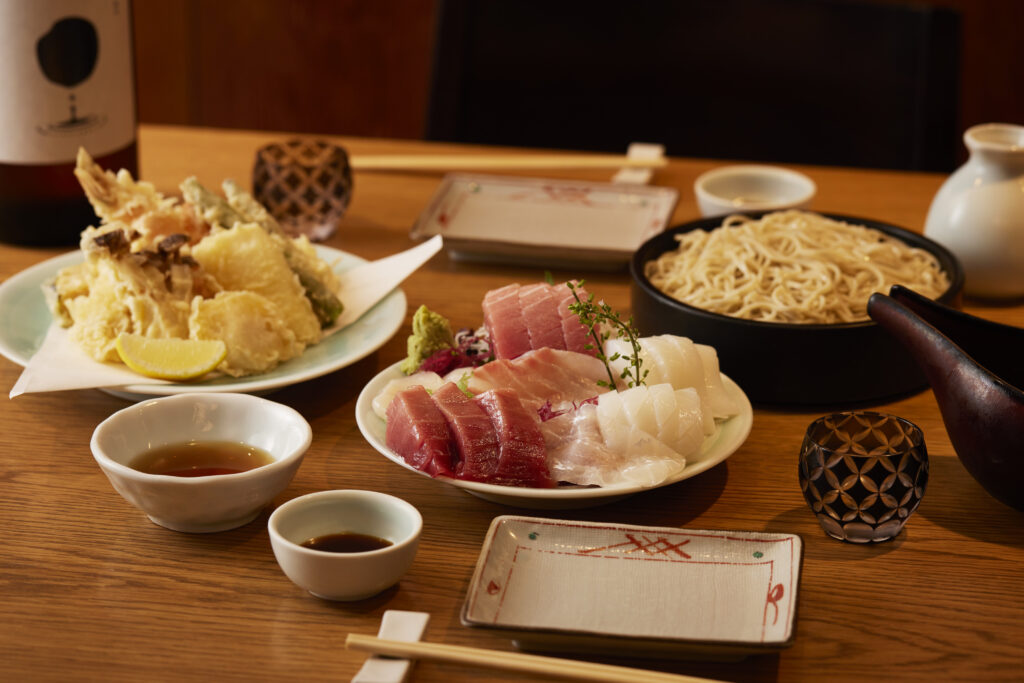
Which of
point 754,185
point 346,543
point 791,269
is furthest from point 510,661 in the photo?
point 754,185

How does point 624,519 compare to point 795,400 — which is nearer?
point 624,519

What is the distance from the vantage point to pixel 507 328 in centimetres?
142

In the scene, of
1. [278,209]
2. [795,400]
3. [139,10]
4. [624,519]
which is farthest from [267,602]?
[139,10]

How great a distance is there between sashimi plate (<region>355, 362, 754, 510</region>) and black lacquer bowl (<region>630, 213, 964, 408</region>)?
0.31ft

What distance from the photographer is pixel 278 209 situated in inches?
82.1

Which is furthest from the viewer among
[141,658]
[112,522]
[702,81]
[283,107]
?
[283,107]

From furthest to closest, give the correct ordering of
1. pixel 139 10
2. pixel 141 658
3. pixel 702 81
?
pixel 139 10, pixel 702 81, pixel 141 658

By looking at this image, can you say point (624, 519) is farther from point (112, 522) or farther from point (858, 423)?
point (112, 522)

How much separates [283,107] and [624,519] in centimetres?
381

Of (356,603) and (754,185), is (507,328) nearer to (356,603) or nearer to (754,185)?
(356,603)

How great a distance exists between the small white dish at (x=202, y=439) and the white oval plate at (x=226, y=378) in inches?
5.6

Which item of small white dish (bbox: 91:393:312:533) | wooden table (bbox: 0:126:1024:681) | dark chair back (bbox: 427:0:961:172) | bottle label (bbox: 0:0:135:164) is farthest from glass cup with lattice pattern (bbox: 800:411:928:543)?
dark chair back (bbox: 427:0:961:172)

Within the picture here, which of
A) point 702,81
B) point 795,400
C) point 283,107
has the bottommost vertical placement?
point 283,107

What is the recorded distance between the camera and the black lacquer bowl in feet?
4.77
